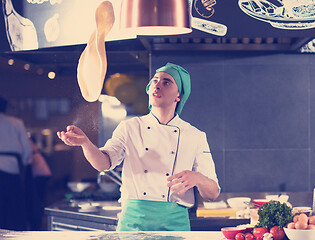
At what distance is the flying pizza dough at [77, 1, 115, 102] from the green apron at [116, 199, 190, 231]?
1.98 feet

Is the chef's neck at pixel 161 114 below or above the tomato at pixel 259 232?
above

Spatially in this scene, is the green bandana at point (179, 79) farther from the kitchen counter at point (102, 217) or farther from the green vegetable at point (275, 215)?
the green vegetable at point (275, 215)

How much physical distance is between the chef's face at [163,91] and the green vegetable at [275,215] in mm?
917

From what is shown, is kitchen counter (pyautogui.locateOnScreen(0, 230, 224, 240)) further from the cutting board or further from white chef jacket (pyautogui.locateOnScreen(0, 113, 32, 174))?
white chef jacket (pyautogui.locateOnScreen(0, 113, 32, 174))

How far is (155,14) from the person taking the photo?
1948 mm

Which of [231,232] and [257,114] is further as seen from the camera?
[257,114]

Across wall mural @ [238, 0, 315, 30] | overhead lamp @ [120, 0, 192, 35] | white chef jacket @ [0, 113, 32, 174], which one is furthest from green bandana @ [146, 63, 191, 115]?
white chef jacket @ [0, 113, 32, 174]

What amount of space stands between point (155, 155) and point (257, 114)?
1.35m

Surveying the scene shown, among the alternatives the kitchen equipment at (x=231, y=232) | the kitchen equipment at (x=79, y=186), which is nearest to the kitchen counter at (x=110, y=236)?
the kitchen equipment at (x=231, y=232)

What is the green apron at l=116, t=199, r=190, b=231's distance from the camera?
7.96 feet

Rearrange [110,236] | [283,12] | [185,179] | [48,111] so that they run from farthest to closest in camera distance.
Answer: [48,111]
[283,12]
[185,179]
[110,236]

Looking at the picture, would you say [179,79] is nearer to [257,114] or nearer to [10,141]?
[257,114]

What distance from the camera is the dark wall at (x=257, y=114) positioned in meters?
3.71

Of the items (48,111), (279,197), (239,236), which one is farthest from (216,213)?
(48,111)
